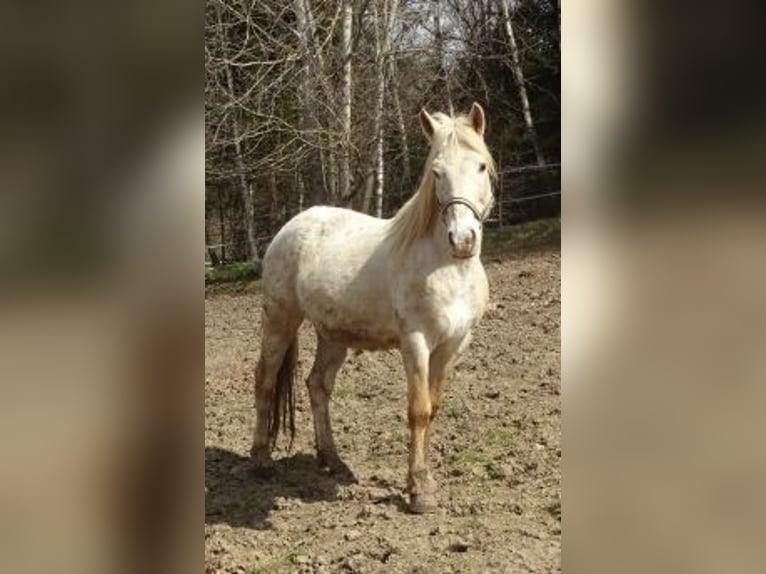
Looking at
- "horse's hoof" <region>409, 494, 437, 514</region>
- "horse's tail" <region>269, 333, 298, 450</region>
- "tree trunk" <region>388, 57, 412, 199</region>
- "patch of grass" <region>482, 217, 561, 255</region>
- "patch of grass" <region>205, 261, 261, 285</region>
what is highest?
"tree trunk" <region>388, 57, 412, 199</region>

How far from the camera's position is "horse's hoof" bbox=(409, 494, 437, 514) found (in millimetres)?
2424

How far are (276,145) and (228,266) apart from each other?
806mm

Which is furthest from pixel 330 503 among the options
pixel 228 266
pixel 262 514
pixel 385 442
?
pixel 228 266

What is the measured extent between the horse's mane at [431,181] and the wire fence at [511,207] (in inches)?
74.9

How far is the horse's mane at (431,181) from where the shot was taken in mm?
2137

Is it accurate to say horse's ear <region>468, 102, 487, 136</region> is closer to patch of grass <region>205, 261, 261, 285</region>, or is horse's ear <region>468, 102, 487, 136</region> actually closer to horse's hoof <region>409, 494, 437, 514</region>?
horse's hoof <region>409, 494, 437, 514</region>

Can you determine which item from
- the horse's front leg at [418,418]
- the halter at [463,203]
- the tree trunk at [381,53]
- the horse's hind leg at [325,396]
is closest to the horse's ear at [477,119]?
the halter at [463,203]

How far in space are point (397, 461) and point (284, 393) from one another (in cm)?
55

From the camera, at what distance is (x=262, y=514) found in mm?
2496

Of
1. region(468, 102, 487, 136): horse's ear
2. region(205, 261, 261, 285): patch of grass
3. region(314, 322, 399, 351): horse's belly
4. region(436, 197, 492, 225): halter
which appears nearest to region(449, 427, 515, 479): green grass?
region(314, 322, 399, 351): horse's belly
